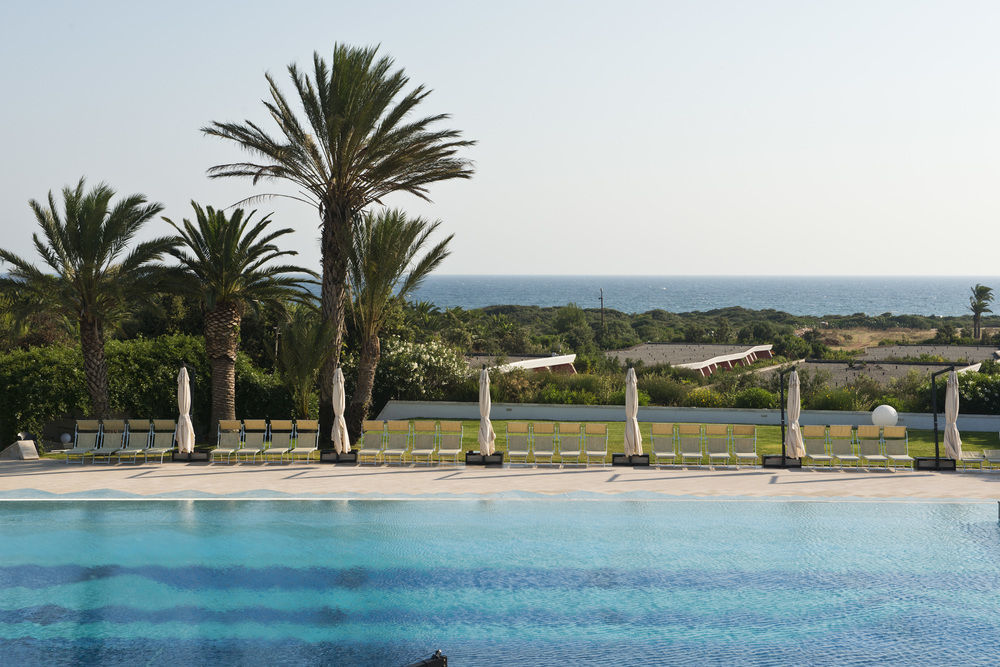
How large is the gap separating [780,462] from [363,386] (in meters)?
9.00

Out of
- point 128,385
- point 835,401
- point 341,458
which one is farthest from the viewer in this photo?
point 835,401

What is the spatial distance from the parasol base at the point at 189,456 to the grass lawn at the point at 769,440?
2.42 m

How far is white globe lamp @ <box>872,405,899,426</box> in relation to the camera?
21891 mm

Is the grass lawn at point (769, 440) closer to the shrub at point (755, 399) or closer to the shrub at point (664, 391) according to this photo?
the shrub at point (755, 399)

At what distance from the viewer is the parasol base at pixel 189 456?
60.7 feet

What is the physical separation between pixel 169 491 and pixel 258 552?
3.80 meters

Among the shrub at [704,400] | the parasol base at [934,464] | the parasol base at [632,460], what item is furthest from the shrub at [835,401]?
the parasol base at [632,460]

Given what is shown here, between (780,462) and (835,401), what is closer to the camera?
(780,462)

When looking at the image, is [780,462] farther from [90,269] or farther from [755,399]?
[90,269]

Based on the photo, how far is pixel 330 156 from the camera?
64.1ft

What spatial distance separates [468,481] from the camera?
16547 mm

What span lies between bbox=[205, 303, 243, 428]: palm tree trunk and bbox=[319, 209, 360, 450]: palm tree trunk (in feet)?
7.50

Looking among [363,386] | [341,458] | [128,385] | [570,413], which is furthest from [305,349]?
[570,413]

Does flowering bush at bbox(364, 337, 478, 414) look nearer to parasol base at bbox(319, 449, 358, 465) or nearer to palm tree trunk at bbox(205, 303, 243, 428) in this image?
palm tree trunk at bbox(205, 303, 243, 428)
